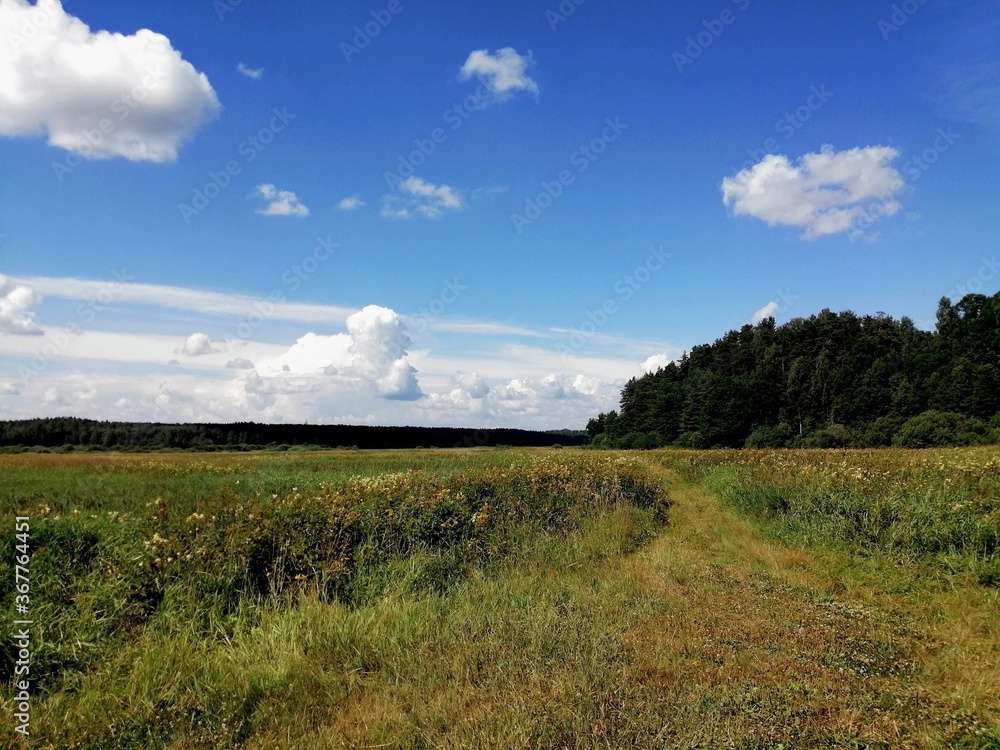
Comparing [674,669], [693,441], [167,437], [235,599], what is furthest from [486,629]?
[693,441]

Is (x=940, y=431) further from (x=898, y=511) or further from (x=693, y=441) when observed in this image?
(x=898, y=511)

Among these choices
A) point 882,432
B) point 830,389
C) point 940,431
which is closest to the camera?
point 940,431

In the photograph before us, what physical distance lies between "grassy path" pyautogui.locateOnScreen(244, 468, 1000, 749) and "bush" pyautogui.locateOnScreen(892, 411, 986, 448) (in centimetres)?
4872

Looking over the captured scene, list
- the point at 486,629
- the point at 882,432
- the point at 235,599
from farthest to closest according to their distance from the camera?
the point at 882,432 → the point at 235,599 → the point at 486,629

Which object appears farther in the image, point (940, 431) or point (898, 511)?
point (940, 431)

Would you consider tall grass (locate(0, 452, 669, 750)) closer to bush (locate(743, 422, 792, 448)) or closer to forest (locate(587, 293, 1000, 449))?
forest (locate(587, 293, 1000, 449))

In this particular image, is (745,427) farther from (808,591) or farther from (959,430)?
(808,591)

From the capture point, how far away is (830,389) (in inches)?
2881

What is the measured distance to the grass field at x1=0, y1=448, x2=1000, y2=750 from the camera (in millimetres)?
4160

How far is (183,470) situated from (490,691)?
80.2 feet

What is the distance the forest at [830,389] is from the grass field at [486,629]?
4741cm

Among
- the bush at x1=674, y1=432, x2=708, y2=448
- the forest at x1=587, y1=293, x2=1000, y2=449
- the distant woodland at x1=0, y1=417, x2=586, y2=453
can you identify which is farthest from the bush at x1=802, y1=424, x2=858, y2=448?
the distant woodland at x1=0, y1=417, x2=586, y2=453

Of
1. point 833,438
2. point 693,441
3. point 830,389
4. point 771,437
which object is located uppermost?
point 830,389

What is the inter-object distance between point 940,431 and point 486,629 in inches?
2211
